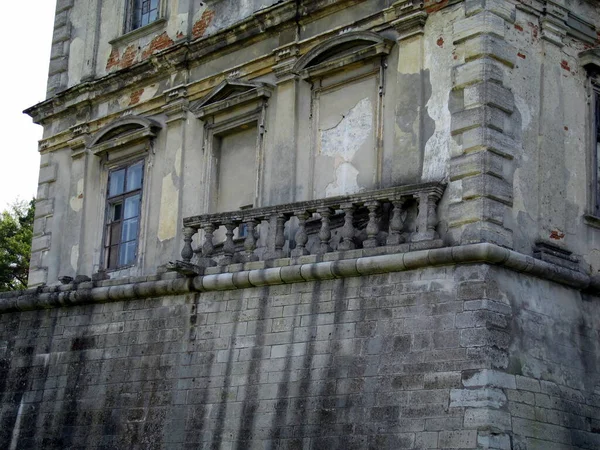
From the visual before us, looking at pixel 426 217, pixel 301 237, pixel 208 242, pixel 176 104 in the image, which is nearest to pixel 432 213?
pixel 426 217

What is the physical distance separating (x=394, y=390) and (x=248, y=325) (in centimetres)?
252

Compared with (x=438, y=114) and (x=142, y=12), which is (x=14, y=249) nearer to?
(x=142, y=12)

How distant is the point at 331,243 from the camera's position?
1473 cm

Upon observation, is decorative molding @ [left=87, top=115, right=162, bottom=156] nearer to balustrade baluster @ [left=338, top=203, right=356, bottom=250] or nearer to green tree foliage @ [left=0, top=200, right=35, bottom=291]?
balustrade baluster @ [left=338, top=203, right=356, bottom=250]

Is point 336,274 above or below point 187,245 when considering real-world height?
below

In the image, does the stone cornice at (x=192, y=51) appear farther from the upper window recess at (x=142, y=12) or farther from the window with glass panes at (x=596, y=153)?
the window with glass panes at (x=596, y=153)

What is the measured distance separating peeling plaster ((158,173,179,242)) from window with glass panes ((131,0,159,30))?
3.01 metres

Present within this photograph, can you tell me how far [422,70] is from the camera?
14.5 meters

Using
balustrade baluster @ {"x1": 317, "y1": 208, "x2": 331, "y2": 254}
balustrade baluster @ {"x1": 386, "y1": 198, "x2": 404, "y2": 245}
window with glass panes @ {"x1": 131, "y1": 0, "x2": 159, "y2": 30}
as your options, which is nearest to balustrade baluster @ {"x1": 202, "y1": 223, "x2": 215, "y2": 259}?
balustrade baluster @ {"x1": 317, "y1": 208, "x2": 331, "y2": 254}

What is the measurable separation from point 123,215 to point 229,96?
272cm

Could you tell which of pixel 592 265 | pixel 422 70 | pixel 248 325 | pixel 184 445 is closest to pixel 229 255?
pixel 248 325

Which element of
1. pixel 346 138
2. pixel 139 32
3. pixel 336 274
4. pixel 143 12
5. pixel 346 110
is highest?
pixel 143 12

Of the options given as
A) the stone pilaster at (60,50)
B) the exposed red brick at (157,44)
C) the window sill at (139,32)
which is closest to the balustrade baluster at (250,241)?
the exposed red brick at (157,44)

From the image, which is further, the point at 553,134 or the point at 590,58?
the point at 590,58
